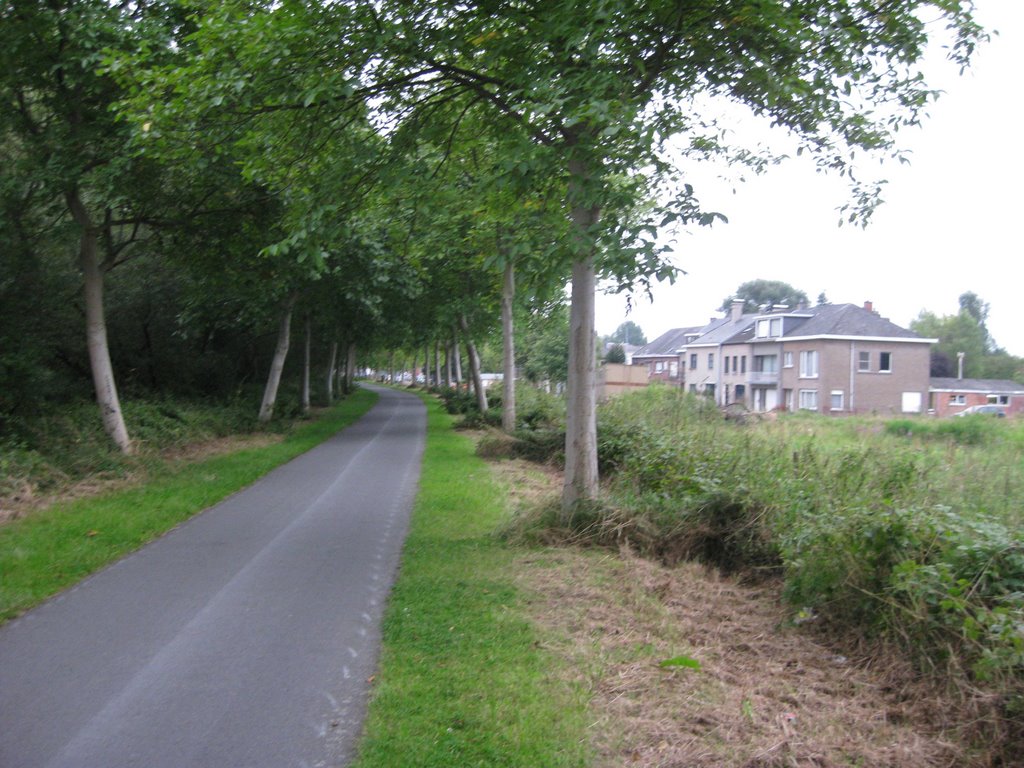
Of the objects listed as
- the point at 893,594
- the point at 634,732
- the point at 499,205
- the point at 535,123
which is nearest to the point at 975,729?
the point at 893,594

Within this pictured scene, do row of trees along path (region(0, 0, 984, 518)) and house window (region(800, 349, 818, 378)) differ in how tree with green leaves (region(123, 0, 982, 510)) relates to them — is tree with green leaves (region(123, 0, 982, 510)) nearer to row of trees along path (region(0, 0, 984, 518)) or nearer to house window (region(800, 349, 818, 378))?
row of trees along path (region(0, 0, 984, 518))

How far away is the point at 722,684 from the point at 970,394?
37.4 feet

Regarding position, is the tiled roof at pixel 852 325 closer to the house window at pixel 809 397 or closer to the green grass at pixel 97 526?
the house window at pixel 809 397

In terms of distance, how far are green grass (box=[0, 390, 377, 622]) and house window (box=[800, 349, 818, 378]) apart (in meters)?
18.1

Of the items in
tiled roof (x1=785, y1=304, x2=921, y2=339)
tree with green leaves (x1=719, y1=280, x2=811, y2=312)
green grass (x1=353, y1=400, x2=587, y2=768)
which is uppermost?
tree with green leaves (x1=719, y1=280, x2=811, y2=312)

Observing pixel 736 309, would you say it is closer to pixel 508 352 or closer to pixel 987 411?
pixel 508 352

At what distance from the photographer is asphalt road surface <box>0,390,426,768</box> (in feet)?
15.1

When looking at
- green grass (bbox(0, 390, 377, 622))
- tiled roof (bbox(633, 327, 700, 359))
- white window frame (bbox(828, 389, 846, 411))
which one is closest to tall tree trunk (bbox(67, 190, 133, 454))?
green grass (bbox(0, 390, 377, 622))

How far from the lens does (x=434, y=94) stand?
412 inches

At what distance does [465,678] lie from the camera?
552 cm

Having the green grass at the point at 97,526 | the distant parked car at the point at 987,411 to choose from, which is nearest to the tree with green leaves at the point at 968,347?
the distant parked car at the point at 987,411

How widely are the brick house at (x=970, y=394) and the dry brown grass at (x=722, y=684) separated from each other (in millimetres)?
7443

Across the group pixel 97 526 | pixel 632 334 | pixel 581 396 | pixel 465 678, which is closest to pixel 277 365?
pixel 97 526

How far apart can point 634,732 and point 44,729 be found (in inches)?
126
